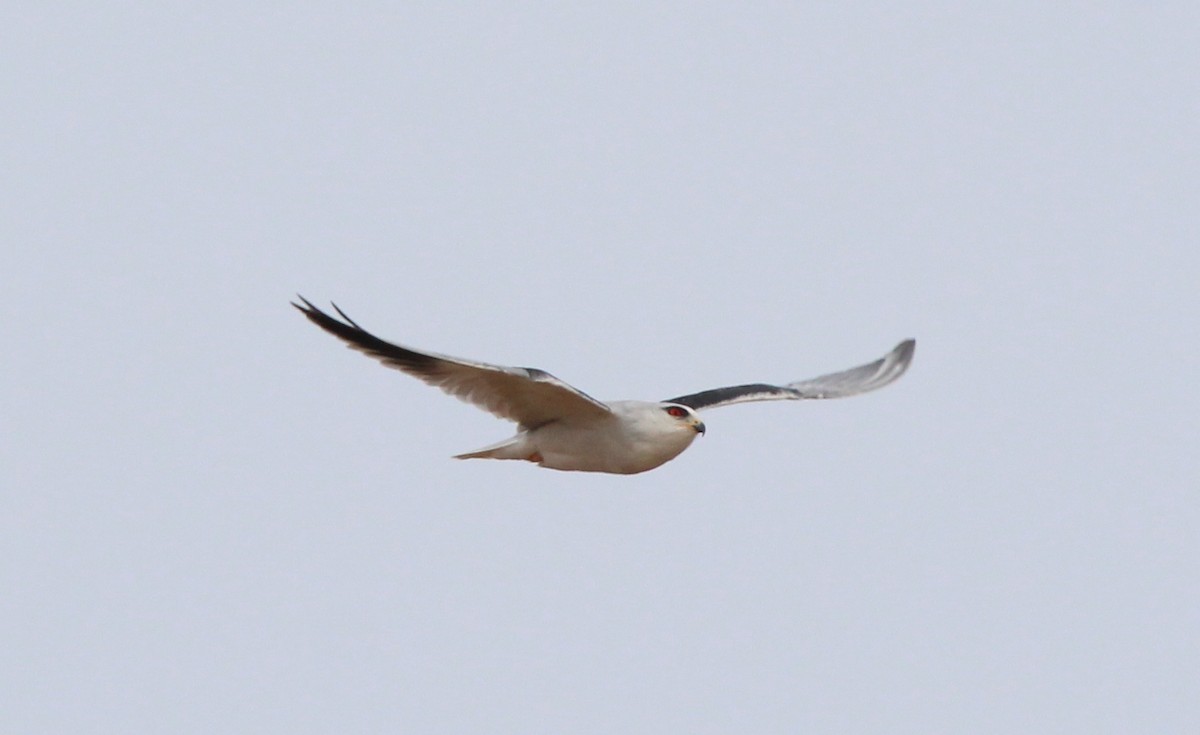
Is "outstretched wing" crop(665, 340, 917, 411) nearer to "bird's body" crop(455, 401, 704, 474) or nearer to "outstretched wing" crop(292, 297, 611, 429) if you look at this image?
"bird's body" crop(455, 401, 704, 474)

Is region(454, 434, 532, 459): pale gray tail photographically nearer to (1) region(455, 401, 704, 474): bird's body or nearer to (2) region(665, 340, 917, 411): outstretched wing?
(1) region(455, 401, 704, 474): bird's body

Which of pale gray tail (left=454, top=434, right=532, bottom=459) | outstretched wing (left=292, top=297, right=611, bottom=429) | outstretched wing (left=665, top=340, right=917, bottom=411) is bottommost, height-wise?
pale gray tail (left=454, top=434, right=532, bottom=459)

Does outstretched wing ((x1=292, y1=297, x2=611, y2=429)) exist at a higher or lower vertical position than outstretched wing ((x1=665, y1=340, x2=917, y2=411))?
lower

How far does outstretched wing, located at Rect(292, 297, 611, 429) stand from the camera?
9469mm

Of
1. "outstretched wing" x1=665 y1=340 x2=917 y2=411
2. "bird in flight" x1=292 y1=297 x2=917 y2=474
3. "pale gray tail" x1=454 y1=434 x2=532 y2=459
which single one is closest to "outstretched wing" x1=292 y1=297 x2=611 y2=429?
"bird in flight" x1=292 y1=297 x2=917 y2=474

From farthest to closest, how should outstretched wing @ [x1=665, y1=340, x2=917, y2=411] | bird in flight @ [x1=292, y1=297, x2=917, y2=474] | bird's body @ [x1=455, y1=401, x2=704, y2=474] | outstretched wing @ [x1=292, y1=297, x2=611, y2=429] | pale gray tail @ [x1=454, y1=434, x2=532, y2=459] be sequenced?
outstretched wing @ [x1=665, y1=340, x2=917, y2=411] → pale gray tail @ [x1=454, y1=434, x2=532, y2=459] → bird's body @ [x1=455, y1=401, x2=704, y2=474] → bird in flight @ [x1=292, y1=297, x2=917, y2=474] → outstretched wing @ [x1=292, y1=297, x2=611, y2=429]

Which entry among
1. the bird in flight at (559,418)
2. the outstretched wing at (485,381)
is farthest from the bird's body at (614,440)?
the outstretched wing at (485,381)

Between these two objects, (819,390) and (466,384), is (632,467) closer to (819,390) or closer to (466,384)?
(466,384)

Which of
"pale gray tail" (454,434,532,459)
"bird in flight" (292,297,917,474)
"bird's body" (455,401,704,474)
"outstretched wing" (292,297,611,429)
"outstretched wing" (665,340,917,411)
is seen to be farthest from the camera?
"outstretched wing" (665,340,917,411)

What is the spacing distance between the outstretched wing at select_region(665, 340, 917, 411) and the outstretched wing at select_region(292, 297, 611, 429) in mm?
1314

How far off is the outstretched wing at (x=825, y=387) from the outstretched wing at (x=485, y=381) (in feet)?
4.31

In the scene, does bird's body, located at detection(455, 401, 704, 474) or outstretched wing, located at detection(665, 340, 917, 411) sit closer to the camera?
bird's body, located at detection(455, 401, 704, 474)

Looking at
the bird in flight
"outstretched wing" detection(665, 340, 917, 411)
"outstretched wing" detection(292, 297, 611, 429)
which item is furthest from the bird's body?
"outstretched wing" detection(665, 340, 917, 411)

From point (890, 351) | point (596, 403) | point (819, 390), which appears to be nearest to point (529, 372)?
point (596, 403)
